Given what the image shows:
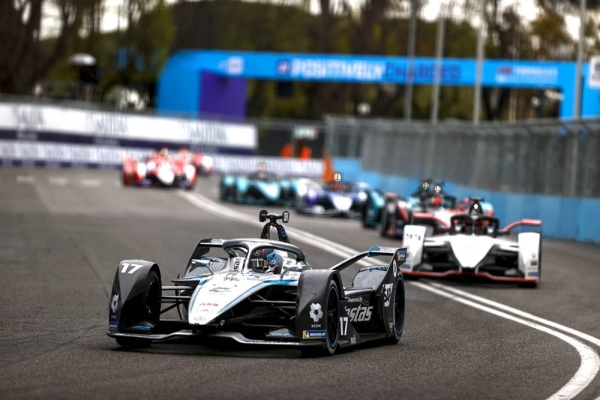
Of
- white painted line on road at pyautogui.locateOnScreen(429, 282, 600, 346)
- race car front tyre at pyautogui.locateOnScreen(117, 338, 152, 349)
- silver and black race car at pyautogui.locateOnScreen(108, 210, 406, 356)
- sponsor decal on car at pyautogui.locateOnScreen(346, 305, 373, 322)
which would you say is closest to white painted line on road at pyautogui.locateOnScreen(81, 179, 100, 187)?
white painted line on road at pyautogui.locateOnScreen(429, 282, 600, 346)

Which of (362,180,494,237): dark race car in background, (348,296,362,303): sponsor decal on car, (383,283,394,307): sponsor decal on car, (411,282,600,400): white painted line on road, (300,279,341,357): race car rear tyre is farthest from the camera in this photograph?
(362,180,494,237): dark race car in background

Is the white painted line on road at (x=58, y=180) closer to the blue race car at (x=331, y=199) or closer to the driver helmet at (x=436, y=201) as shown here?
the blue race car at (x=331, y=199)

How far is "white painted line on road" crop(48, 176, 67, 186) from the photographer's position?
1591 inches

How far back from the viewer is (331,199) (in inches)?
1309

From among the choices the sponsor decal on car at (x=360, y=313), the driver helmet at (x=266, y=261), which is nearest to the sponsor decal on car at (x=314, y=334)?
the sponsor decal on car at (x=360, y=313)

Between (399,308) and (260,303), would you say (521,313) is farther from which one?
(260,303)

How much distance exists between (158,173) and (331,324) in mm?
30611

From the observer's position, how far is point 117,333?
10680 mm

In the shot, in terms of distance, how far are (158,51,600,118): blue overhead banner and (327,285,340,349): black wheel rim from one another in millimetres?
42225

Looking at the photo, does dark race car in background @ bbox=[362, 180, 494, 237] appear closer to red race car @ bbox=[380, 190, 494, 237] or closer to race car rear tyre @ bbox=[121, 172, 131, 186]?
red race car @ bbox=[380, 190, 494, 237]

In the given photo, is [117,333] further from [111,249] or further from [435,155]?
[435,155]

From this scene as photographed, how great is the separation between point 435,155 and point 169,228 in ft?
46.5

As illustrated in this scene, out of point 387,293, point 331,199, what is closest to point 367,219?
point 331,199

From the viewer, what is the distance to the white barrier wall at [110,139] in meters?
48.5
